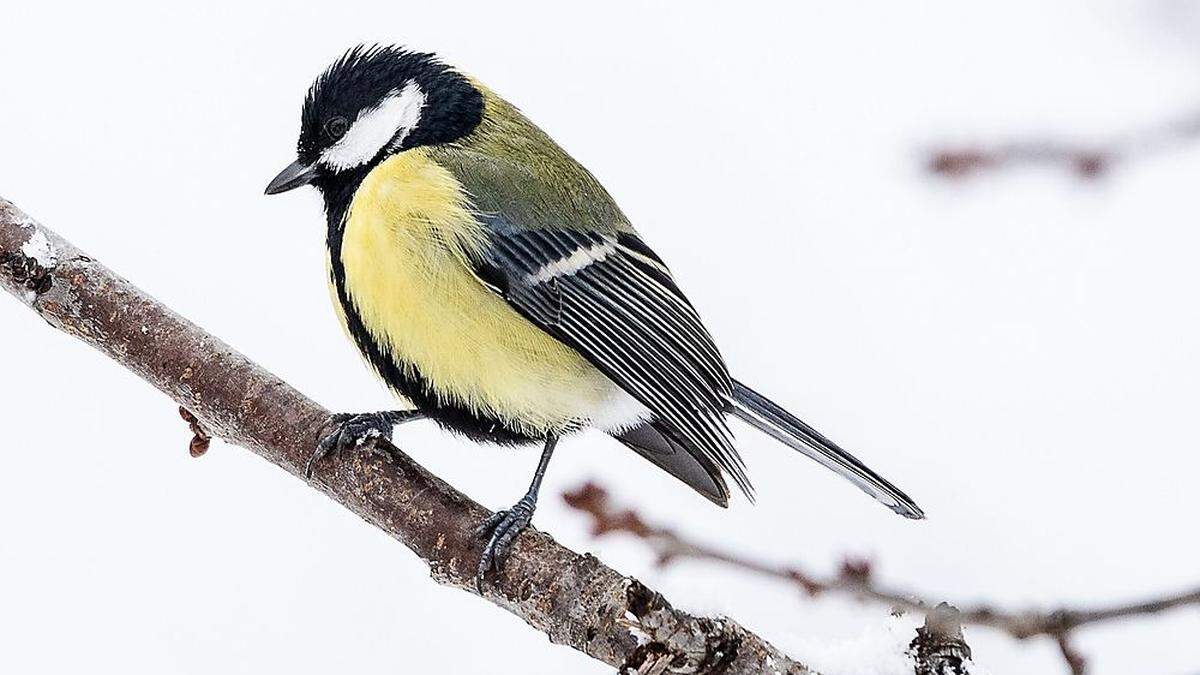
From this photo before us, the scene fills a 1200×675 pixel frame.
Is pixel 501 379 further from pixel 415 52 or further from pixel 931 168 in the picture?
pixel 931 168

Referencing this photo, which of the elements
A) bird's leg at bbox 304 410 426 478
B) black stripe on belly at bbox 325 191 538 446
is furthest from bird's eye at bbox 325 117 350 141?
bird's leg at bbox 304 410 426 478

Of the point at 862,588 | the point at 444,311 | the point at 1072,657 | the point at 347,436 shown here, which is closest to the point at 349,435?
the point at 347,436

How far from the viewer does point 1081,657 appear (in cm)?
68

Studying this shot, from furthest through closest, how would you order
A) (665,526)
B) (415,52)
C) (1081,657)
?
(415,52), (665,526), (1081,657)

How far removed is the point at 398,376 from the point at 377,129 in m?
0.39

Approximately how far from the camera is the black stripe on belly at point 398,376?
1778mm

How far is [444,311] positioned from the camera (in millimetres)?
1710

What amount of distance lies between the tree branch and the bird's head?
0.28 meters

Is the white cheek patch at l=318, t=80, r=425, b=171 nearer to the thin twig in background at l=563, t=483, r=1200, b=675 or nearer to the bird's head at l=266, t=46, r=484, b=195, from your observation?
the bird's head at l=266, t=46, r=484, b=195

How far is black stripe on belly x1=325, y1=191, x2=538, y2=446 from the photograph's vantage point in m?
1.78

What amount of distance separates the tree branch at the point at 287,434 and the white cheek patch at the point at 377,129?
327 millimetres

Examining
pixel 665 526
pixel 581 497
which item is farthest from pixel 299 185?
pixel 665 526

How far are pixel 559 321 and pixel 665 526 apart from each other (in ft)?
2.35

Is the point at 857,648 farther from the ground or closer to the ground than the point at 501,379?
closer to the ground
